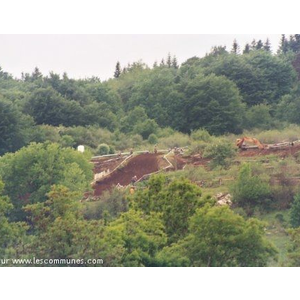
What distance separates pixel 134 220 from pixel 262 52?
22.6 metres

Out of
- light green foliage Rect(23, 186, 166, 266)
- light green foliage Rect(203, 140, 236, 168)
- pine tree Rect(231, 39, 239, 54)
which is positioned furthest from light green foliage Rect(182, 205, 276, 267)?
pine tree Rect(231, 39, 239, 54)

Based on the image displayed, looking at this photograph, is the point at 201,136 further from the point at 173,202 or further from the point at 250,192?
the point at 173,202

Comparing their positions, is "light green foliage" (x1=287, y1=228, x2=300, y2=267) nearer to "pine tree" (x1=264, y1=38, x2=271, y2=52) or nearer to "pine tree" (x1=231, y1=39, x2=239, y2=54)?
"pine tree" (x1=231, y1=39, x2=239, y2=54)

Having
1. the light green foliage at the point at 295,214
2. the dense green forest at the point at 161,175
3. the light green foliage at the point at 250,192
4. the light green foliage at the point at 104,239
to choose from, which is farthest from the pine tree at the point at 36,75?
the light green foliage at the point at 104,239

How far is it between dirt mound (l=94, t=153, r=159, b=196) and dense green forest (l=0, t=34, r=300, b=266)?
0.62 meters

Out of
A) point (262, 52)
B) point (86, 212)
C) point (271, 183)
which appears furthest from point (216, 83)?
point (86, 212)

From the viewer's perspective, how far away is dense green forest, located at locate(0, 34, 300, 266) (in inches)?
734

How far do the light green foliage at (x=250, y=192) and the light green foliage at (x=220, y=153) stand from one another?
2.76 metres

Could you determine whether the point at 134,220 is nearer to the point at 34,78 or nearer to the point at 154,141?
the point at 154,141

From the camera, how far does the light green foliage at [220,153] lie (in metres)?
26.8

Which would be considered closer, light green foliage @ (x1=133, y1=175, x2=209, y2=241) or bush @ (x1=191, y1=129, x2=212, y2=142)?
light green foliage @ (x1=133, y1=175, x2=209, y2=241)

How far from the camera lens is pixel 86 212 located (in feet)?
75.2

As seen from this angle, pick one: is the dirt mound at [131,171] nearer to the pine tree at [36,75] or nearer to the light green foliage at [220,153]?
the light green foliage at [220,153]

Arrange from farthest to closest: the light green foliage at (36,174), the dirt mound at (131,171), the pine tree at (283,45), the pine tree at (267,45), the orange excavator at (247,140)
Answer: the pine tree at (283,45) < the pine tree at (267,45) < the orange excavator at (247,140) < the dirt mound at (131,171) < the light green foliage at (36,174)
